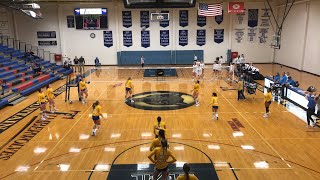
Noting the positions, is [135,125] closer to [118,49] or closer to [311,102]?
[311,102]

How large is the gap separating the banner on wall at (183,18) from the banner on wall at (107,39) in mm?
8132

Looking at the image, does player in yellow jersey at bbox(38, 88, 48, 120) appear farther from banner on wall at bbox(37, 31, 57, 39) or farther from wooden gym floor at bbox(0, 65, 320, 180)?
banner on wall at bbox(37, 31, 57, 39)

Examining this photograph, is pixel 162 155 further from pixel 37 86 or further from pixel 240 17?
pixel 240 17

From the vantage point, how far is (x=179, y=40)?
3300 centimetres

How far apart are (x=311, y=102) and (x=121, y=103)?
32.0ft

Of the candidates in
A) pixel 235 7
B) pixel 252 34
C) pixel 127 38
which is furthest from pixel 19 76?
pixel 252 34

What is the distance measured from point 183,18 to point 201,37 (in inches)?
118

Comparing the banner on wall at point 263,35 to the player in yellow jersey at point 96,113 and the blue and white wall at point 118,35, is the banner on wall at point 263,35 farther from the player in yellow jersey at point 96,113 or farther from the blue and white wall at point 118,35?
the player in yellow jersey at point 96,113

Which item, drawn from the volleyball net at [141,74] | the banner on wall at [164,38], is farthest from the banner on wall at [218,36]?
the banner on wall at [164,38]

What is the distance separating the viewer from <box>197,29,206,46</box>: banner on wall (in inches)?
1288

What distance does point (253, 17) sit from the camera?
32.1 metres

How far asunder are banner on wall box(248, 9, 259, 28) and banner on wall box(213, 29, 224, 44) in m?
3.23

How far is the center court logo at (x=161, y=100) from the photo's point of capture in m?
15.7

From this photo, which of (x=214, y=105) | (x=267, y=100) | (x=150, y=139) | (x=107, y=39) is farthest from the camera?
(x=107, y=39)
